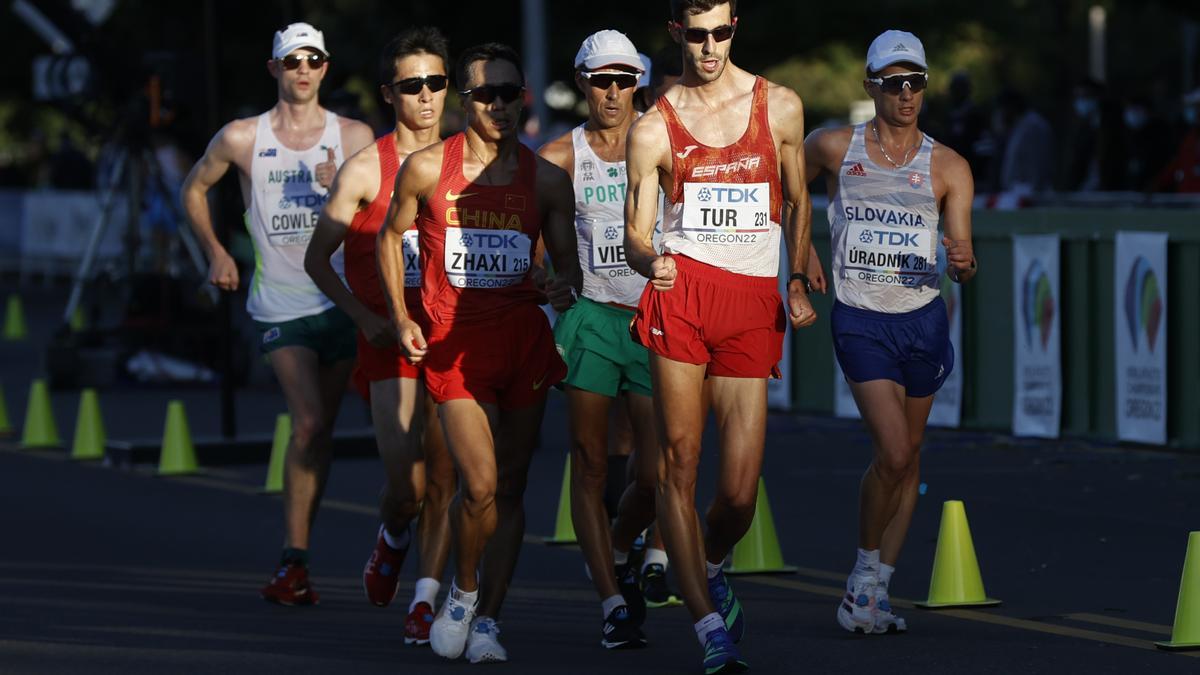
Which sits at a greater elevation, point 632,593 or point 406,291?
point 406,291

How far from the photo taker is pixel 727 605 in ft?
26.6

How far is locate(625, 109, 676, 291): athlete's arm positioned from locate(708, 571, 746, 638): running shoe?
1.05 m

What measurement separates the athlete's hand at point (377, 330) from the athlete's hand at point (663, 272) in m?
1.39

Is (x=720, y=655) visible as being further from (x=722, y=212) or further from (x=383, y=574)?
(x=383, y=574)

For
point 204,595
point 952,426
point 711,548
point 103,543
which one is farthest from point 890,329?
point 952,426

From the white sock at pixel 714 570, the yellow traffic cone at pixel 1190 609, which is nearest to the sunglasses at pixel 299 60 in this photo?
the white sock at pixel 714 570

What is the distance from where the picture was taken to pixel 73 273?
36281mm

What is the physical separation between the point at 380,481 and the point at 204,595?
4.08m

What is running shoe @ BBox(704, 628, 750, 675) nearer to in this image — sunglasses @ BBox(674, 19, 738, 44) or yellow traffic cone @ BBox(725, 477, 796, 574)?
sunglasses @ BBox(674, 19, 738, 44)

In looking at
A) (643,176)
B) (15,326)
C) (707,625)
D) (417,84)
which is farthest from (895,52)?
(15,326)

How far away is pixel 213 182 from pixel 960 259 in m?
3.47

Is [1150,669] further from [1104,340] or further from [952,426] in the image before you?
[952,426]

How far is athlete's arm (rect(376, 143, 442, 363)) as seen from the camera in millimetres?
8195

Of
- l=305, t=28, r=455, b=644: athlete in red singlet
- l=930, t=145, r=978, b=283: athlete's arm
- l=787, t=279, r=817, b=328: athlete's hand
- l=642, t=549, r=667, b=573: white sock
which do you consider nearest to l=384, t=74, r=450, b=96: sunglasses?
l=305, t=28, r=455, b=644: athlete in red singlet
